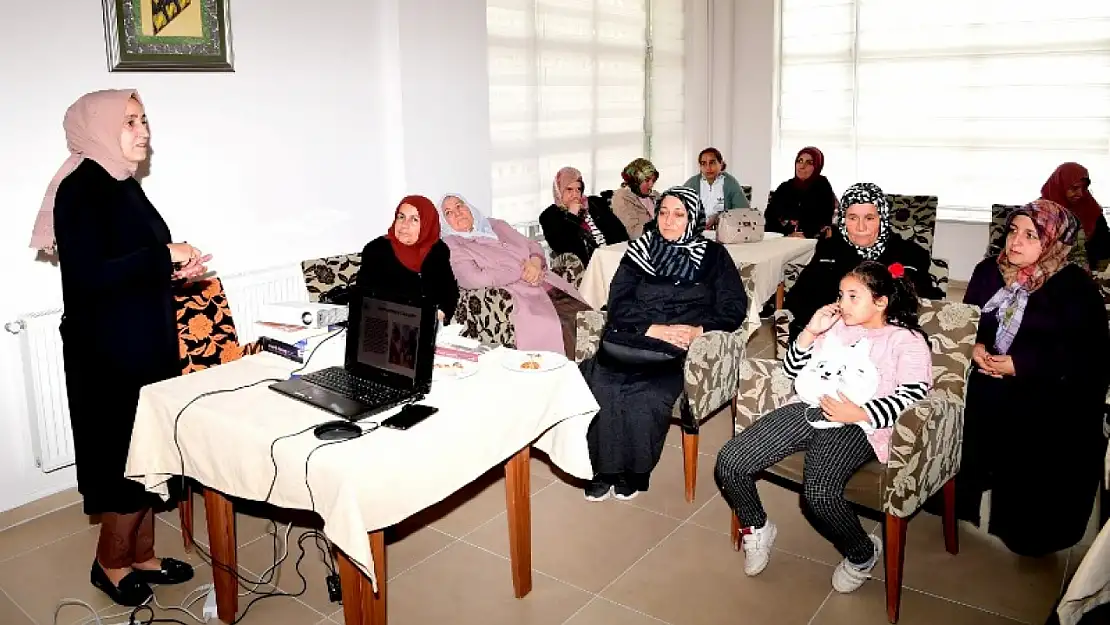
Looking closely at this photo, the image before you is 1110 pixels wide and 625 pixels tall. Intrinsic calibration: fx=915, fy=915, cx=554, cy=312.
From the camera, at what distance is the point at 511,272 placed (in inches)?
189

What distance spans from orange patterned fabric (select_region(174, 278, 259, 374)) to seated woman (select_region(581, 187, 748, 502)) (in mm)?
1377

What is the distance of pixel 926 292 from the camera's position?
15.7ft

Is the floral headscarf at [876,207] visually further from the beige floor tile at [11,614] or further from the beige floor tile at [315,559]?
the beige floor tile at [11,614]

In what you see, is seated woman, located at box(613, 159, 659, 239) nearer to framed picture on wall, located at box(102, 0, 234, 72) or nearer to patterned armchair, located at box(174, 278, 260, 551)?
framed picture on wall, located at box(102, 0, 234, 72)

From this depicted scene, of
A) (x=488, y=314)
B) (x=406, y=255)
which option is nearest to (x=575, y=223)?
(x=488, y=314)

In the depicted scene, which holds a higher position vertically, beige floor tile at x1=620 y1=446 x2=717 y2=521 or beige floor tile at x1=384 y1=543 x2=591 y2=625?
beige floor tile at x1=620 y1=446 x2=717 y2=521

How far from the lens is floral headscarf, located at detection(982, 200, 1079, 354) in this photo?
310 cm

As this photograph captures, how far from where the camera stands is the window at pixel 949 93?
7094 mm

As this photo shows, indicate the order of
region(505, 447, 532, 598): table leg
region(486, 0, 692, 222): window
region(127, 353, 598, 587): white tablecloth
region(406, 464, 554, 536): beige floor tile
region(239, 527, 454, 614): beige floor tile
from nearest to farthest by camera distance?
region(127, 353, 598, 587): white tablecloth, region(505, 447, 532, 598): table leg, region(239, 527, 454, 614): beige floor tile, region(406, 464, 554, 536): beige floor tile, region(486, 0, 692, 222): window

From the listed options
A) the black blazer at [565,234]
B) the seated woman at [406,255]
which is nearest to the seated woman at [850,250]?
the seated woman at [406,255]

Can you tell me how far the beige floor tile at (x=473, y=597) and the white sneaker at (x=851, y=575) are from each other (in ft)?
2.64

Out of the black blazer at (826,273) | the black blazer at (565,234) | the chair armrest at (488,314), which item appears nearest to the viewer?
the black blazer at (826,273)

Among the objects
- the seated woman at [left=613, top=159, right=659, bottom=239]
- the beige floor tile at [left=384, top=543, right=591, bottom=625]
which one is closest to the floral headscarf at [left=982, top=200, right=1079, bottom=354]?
the beige floor tile at [left=384, top=543, right=591, bottom=625]

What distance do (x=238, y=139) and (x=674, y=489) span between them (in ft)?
8.18
